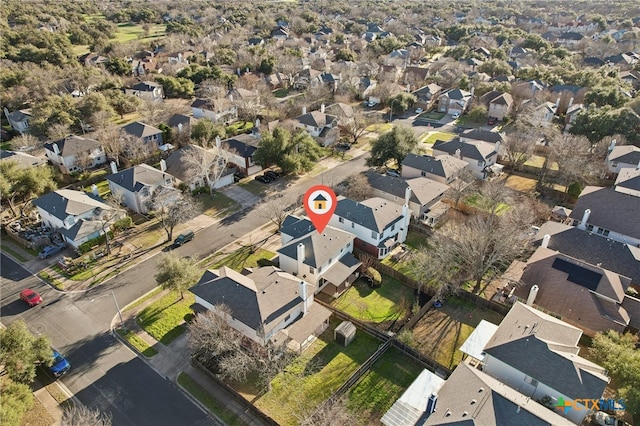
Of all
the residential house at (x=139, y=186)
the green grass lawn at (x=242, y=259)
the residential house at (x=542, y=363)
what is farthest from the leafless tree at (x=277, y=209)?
the residential house at (x=542, y=363)

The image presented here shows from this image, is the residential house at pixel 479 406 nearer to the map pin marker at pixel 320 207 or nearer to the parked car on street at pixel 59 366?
the map pin marker at pixel 320 207

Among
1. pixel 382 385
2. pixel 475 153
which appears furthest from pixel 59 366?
pixel 475 153

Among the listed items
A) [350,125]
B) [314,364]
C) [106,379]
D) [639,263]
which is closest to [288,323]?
[314,364]

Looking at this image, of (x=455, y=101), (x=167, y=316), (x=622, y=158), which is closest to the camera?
(x=167, y=316)

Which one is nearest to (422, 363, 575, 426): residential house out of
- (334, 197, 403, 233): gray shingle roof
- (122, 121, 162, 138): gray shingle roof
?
(334, 197, 403, 233): gray shingle roof

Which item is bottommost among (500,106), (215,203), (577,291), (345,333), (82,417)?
(215,203)

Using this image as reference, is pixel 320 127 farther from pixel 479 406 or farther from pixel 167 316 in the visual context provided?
pixel 479 406
